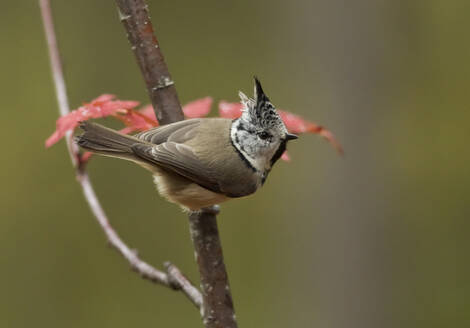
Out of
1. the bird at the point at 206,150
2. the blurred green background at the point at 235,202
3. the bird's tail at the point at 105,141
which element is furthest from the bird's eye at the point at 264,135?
the blurred green background at the point at 235,202

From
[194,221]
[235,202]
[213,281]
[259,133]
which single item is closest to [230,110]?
[259,133]

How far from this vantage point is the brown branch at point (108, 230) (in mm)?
2125

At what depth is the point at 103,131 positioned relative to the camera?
7.45 feet

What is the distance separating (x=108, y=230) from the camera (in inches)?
91.9

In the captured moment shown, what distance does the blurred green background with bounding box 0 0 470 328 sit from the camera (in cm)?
556

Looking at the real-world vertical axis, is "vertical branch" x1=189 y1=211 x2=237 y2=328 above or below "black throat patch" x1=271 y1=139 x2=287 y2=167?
below

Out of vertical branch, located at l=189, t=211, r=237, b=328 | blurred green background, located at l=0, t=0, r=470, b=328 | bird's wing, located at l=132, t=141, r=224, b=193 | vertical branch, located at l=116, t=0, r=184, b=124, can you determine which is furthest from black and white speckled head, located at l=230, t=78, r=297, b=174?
blurred green background, located at l=0, t=0, r=470, b=328

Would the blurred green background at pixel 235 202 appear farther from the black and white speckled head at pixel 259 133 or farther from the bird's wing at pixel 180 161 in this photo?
the bird's wing at pixel 180 161

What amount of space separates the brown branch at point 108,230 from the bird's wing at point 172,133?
27cm

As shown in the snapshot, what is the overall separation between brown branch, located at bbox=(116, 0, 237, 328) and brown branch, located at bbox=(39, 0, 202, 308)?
0.08 metres

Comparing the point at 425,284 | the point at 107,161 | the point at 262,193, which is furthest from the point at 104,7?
the point at 425,284

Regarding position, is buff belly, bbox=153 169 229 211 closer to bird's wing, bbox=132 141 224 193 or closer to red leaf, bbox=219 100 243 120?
bird's wing, bbox=132 141 224 193

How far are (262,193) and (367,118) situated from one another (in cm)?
171

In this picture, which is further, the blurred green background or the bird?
the blurred green background
